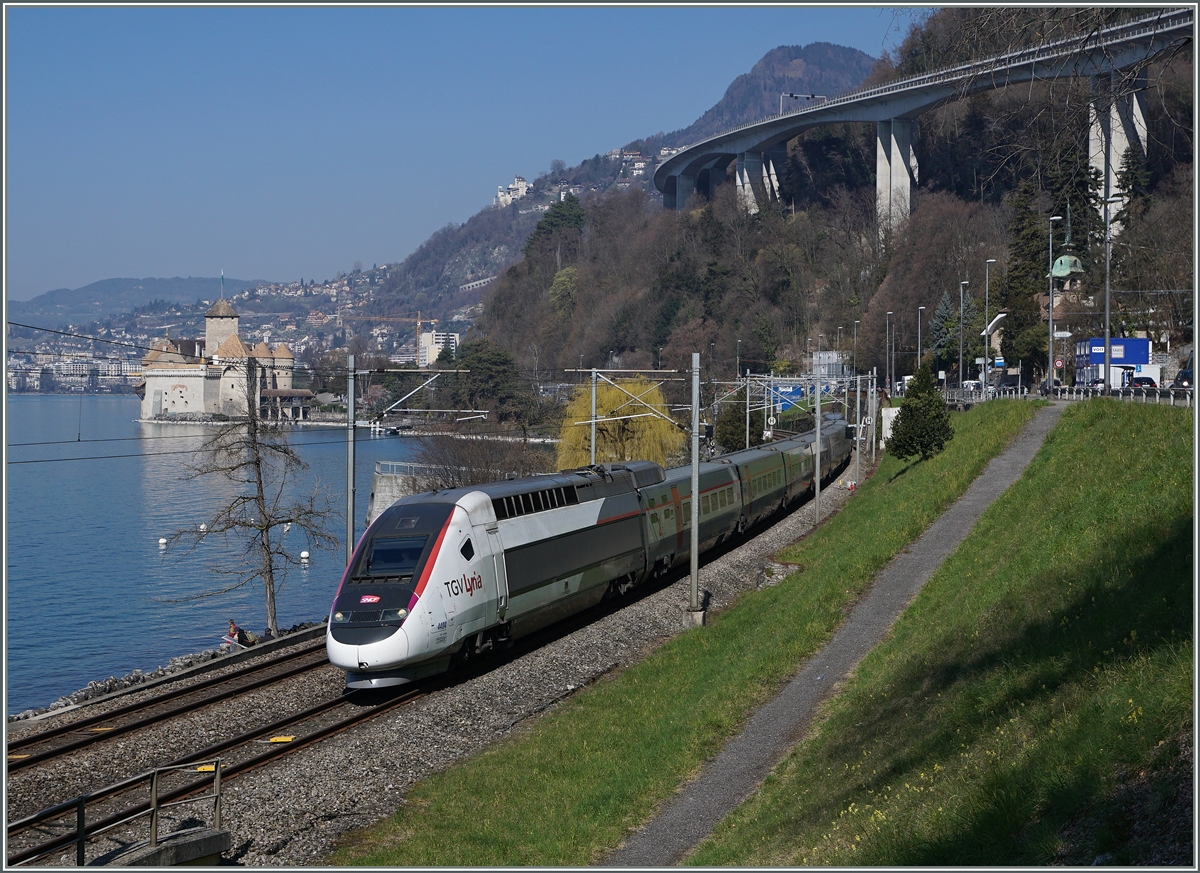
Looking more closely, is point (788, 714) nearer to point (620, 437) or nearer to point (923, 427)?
point (923, 427)

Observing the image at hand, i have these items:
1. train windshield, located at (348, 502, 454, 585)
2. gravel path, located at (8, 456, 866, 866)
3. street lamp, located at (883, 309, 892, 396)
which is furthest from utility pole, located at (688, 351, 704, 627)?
street lamp, located at (883, 309, 892, 396)

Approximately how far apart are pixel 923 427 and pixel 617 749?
31461mm

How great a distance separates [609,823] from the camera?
13703mm

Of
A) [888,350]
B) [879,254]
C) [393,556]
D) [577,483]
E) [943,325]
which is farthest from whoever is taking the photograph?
[879,254]

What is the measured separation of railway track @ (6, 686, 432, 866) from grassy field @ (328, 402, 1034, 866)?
91.7 inches

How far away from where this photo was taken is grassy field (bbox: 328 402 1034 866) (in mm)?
13125

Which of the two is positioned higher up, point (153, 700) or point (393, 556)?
point (393, 556)

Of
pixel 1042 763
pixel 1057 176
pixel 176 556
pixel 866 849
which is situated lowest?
pixel 176 556

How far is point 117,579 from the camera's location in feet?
182

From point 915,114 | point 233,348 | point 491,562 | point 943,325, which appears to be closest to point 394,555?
point 491,562

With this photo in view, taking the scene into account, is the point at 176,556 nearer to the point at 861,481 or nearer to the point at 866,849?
the point at 861,481

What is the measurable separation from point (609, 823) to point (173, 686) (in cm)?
1011

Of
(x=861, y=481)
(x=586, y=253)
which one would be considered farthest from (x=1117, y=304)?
(x=586, y=253)

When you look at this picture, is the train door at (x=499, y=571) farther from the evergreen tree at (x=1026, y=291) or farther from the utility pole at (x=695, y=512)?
the evergreen tree at (x=1026, y=291)
